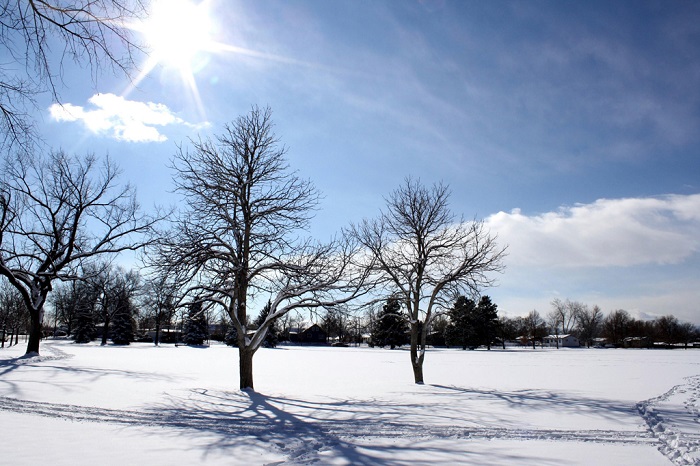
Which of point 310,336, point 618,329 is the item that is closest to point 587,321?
point 618,329

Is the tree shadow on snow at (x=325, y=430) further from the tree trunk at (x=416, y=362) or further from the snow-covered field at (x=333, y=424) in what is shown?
the tree trunk at (x=416, y=362)

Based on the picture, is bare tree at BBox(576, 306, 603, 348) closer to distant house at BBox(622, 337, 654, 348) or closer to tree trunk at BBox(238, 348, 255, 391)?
distant house at BBox(622, 337, 654, 348)

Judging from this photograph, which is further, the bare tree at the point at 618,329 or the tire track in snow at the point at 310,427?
the bare tree at the point at 618,329

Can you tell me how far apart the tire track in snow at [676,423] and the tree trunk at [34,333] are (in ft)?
91.5

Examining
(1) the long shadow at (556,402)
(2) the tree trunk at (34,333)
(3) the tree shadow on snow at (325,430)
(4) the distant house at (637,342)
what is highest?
(2) the tree trunk at (34,333)

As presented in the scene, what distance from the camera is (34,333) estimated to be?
23.1m

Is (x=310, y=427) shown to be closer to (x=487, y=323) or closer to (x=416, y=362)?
(x=416, y=362)

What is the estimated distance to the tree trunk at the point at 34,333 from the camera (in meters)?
22.9

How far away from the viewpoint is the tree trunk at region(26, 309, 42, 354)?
22.9 metres

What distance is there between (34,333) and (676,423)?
28.9 meters

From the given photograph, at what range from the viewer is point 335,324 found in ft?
49.3

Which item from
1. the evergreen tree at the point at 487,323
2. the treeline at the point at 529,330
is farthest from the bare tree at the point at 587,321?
the evergreen tree at the point at 487,323

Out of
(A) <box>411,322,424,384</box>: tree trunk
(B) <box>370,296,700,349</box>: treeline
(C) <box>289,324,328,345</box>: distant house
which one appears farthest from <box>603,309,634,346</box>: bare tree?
(A) <box>411,322,424,384</box>: tree trunk

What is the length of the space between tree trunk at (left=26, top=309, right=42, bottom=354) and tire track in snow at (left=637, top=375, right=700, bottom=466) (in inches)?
1097
